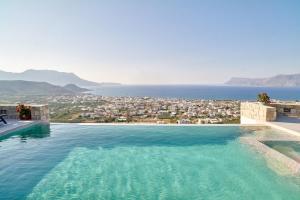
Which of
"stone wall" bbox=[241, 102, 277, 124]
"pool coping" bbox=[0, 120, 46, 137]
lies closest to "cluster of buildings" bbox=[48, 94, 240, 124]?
"stone wall" bbox=[241, 102, 277, 124]

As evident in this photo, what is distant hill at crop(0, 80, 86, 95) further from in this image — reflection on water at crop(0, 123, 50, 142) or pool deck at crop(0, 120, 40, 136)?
reflection on water at crop(0, 123, 50, 142)

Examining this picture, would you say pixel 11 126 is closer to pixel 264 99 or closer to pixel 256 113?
pixel 256 113

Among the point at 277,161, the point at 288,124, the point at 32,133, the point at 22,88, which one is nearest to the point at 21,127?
the point at 32,133

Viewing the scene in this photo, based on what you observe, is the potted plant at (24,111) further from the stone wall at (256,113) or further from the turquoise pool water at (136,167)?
the stone wall at (256,113)

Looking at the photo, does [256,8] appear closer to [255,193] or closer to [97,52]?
[255,193]

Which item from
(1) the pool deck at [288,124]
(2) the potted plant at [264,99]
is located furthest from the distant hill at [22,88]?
(1) the pool deck at [288,124]

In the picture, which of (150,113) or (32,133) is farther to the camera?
(150,113)
